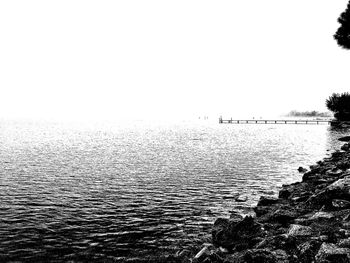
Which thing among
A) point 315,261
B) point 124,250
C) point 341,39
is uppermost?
point 341,39

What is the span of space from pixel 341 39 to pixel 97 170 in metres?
39.3

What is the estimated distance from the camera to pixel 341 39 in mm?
45344

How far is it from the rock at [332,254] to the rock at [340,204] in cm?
469

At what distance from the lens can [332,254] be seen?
8.91 m

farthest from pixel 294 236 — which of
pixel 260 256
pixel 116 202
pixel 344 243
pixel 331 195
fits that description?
pixel 116 202

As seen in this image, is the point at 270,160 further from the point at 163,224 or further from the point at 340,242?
the point at 340,242

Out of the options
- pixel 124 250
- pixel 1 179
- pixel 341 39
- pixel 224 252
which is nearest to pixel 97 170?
pixel 1 179

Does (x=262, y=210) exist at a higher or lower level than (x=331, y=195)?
lower

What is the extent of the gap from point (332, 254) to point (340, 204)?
5.57 m

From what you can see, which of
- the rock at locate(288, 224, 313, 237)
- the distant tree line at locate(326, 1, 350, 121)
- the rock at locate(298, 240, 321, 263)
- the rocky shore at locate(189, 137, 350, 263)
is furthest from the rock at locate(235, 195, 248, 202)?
the distant tree line at locate(326, 1, 350, 121)

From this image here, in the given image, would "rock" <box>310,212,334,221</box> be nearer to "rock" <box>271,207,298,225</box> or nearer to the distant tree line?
"rock" <box>271,207,298,225</box>

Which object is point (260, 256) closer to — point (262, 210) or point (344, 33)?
point (262, 210)

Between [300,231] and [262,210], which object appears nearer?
[300,231]

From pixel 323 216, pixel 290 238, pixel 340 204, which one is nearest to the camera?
pixel 290 238
